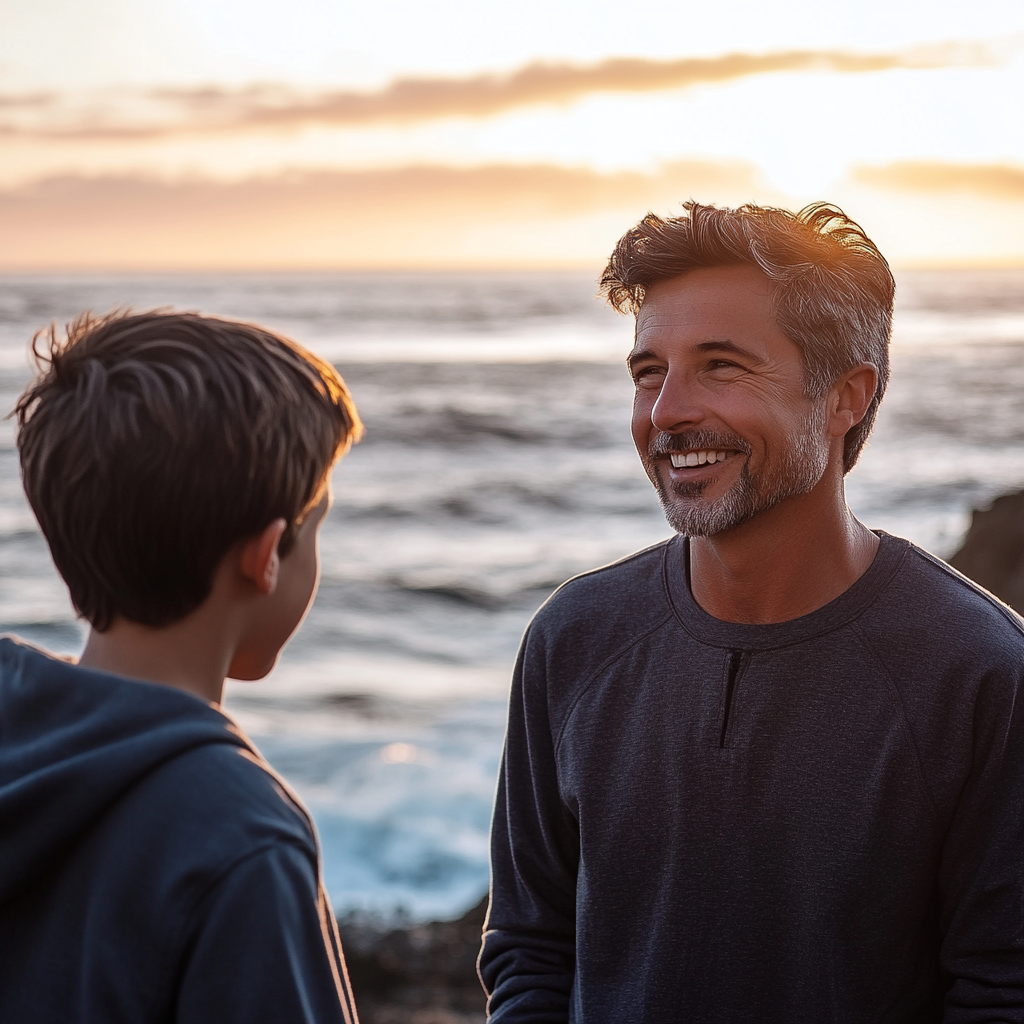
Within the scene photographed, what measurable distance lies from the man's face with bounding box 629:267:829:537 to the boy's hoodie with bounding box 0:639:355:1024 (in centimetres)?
129

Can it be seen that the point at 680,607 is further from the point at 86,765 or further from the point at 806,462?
the point at 86,765

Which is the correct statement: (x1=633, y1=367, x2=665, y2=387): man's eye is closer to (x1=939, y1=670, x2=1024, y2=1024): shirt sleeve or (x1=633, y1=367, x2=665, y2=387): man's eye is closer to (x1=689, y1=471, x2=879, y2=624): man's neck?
(x1=689, y1=471, x2=879, y2=624): man's neck

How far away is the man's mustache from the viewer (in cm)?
242

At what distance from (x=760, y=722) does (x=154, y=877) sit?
4.34ft

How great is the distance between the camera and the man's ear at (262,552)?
1.56m

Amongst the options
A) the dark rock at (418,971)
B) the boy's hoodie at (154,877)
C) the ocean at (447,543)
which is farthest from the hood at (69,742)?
the dark rock at (418,971)

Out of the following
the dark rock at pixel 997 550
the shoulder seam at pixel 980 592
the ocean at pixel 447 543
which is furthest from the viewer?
the ocean at pixel 447 543

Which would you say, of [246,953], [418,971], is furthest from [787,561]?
[418,971]

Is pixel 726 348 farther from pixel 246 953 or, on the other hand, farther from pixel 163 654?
pixel 246 953

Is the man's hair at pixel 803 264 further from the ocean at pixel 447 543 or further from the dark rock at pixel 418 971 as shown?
the dark rock at pixel 418 971

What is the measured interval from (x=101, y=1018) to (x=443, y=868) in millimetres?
7171

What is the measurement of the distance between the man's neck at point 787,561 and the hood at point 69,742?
129 centimetres

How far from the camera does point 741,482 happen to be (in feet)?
7.86

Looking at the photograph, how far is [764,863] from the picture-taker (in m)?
2.22
